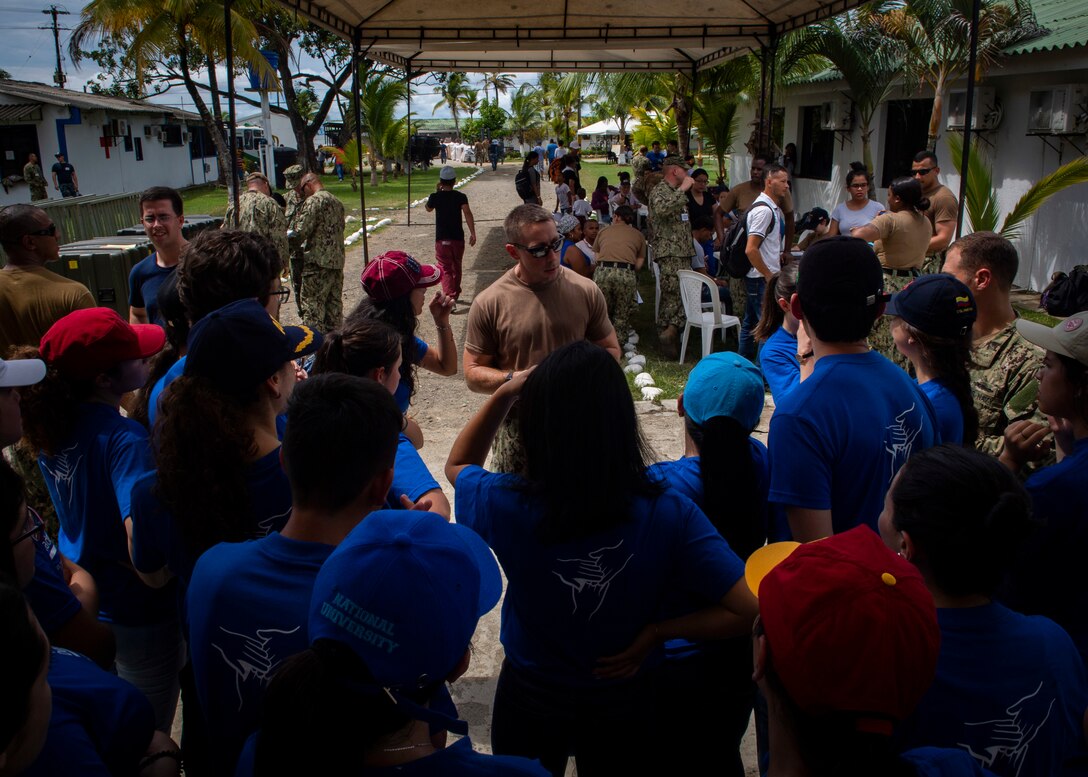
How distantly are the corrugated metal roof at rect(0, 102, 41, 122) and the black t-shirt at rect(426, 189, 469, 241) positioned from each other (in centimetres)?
1880

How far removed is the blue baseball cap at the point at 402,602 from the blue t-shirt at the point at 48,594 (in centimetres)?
95

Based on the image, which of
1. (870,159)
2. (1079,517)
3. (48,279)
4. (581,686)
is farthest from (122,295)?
(870,159)

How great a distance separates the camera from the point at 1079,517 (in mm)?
1994

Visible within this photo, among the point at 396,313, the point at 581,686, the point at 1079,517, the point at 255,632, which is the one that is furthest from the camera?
the point at 396,313

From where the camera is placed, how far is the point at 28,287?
13.5 ft

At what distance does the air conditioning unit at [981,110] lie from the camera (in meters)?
11.5

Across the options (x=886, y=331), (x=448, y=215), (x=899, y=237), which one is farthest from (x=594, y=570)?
(x=448, y=215)

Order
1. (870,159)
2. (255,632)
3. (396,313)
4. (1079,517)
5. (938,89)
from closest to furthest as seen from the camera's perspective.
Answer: (255,632) → (1079,517) → (396,313) → (938,89) → (870,159)

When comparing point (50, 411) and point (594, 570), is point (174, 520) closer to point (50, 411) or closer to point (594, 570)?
point (50, 411)

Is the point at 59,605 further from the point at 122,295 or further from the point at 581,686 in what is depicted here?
the point at 122,295

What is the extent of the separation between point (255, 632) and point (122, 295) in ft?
26.5

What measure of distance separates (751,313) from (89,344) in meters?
6.21

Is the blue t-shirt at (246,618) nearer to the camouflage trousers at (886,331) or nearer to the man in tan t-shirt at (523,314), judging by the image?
the man in tan t-shirt at (523,314)

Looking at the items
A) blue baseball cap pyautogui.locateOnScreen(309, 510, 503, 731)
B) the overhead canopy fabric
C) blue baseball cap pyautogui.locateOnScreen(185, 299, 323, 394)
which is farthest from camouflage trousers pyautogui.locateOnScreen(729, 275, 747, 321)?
blue baseball cap pyautogui.locateOnScreen(309, 510, 503, 731)
